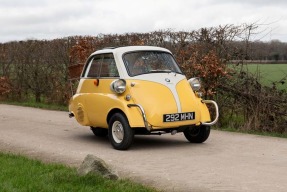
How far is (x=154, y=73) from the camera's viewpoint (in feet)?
31.2

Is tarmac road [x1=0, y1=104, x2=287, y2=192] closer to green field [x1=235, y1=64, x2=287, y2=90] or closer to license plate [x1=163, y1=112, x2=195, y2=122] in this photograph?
license plate [x1=163, y1=112, x2=195, y2=122]

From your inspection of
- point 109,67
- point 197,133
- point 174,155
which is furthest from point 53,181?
point 197,133

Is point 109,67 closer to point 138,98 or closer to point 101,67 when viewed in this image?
point 101,67

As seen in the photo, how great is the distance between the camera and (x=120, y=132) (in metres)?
→ 9.29

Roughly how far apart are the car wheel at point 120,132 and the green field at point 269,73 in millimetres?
4165

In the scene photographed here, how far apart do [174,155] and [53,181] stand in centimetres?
274

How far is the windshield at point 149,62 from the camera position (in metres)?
9.55

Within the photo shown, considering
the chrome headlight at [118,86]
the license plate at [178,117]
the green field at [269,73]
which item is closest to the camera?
the license plate at [178,117]

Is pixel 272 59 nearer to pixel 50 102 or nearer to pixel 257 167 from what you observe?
pixel 257 167

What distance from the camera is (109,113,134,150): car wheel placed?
8.98 metres

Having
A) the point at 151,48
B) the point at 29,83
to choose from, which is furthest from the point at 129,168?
the point at 29,83

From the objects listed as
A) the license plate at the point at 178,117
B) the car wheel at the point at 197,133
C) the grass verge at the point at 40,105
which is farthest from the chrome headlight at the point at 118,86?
the grass verge at the point at 40,105

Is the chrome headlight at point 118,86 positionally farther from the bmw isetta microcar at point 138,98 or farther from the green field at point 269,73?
the green field at point 269,73

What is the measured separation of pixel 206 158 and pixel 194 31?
5.38 meters
